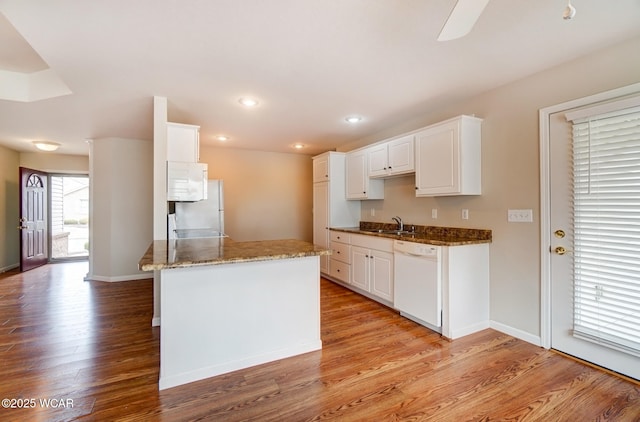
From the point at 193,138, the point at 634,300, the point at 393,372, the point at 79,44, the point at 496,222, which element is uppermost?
the point at 79,44

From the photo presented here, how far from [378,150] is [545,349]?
274cm

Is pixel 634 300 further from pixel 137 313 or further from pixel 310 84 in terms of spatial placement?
pixel 137 313

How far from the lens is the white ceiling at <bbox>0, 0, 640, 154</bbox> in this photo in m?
1.67

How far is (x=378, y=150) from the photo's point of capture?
394 centimetres

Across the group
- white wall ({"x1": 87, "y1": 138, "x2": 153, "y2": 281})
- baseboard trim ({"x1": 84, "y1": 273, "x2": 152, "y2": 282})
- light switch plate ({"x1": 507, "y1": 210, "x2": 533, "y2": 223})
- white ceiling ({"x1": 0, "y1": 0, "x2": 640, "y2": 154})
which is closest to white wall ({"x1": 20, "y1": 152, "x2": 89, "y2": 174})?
white wall ({"x1": 87, "y1": 138, "x2": 153, "y2": 281})

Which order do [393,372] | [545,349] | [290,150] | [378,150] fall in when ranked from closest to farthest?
1. [393,372]
2. [545,349]
3. [378,150]
4. [290,150]

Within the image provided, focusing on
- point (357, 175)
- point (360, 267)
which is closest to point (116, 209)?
point (357, 175)

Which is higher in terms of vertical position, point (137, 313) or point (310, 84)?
point (310, 84)

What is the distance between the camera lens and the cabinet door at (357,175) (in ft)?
13.9

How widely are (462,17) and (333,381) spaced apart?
2.18 metres

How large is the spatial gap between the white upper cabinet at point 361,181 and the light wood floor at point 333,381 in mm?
1885

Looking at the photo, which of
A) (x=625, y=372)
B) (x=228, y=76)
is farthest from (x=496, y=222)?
(x=228, y=76)

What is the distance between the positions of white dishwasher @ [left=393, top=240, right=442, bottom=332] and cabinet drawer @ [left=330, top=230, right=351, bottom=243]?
3.30ft

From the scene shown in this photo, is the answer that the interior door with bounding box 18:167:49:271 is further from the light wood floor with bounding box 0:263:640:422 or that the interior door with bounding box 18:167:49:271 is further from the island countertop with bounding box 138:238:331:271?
the island countertop with bounding box 138:238:331:271
